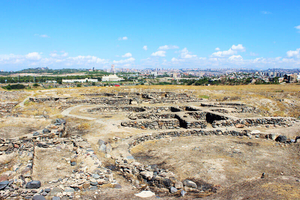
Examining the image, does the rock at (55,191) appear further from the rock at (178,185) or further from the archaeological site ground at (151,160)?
the rock at (178,185)

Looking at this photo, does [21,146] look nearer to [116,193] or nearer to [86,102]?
[116,193]

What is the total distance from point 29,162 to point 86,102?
1920 centimetres

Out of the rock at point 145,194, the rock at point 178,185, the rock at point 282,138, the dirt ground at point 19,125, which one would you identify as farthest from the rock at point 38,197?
the rock at point 282,138

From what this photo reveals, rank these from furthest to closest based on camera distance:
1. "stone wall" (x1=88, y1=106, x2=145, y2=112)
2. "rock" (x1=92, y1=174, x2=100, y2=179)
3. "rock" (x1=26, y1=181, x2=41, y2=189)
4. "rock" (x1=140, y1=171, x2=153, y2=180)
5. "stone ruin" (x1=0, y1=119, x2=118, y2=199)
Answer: "stone wall" (x1=88, y1=106, x2=145, y2=112) → "rock" (x1=140, y1=171, x2=153, y2=180) → "rock" (x1=92, y1=174, x2=100, y2=179) → "rock" (x1=26, y1=181, x2=41, y2=189) → "stone ruin" (x1=0, y1=119, x2=118, y2=199)

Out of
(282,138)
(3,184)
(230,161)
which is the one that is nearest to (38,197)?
(3,184)

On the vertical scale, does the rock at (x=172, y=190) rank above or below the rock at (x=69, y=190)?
below

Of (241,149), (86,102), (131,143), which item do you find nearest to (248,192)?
(241,149)

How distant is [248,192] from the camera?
643cm

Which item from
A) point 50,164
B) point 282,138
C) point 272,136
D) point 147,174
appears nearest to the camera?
point 147,174

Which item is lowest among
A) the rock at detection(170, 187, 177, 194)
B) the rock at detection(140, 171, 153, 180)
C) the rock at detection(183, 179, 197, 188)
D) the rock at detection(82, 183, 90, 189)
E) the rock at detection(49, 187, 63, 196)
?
the rock at detection(170, 187, 177, 194)

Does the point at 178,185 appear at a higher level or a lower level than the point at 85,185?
lower

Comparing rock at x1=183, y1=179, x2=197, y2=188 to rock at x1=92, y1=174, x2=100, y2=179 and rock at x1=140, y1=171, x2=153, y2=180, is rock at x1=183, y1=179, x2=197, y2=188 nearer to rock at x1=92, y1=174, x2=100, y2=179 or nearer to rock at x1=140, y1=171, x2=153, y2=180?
rock at x1=140, y1=171, x2=153, y2=180

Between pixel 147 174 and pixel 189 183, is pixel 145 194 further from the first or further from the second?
pixel 189 183

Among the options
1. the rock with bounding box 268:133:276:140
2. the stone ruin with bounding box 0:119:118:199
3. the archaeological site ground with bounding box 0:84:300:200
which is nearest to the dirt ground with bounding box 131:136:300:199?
the archaeological site ground with bounding box 0:84:300:200
